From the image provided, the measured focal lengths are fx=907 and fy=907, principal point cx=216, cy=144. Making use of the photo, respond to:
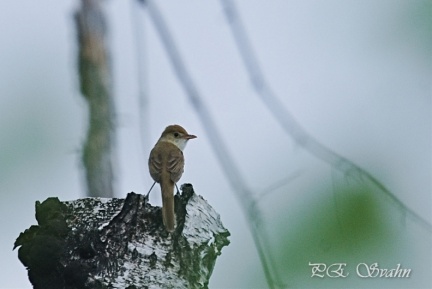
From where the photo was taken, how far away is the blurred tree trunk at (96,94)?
11.1 ft

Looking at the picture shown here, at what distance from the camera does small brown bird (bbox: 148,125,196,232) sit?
16.9ft

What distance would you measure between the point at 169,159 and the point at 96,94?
2.00 metres

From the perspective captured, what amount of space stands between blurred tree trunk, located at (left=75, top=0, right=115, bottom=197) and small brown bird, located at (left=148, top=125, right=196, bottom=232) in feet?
2.16

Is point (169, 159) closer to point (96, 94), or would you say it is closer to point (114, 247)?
point (96, 94)

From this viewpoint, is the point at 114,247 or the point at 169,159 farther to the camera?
the point at 169,159

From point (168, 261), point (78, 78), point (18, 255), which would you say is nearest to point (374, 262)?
point (168, 261)

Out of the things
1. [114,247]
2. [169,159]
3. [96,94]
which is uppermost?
[169,159]

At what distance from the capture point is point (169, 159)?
18.1 ft

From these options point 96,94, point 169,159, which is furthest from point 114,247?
point 169,159

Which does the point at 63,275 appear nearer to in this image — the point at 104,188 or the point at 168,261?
the point at 168,261

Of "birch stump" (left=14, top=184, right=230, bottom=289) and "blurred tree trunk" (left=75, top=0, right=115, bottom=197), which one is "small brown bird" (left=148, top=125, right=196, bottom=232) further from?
"birch stump" (left=14, top=184, right=230, bottom=289)

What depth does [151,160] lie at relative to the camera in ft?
18.3

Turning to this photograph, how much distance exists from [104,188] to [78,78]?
1.90 feet

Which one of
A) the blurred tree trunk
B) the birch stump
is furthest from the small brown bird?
the birch stump
